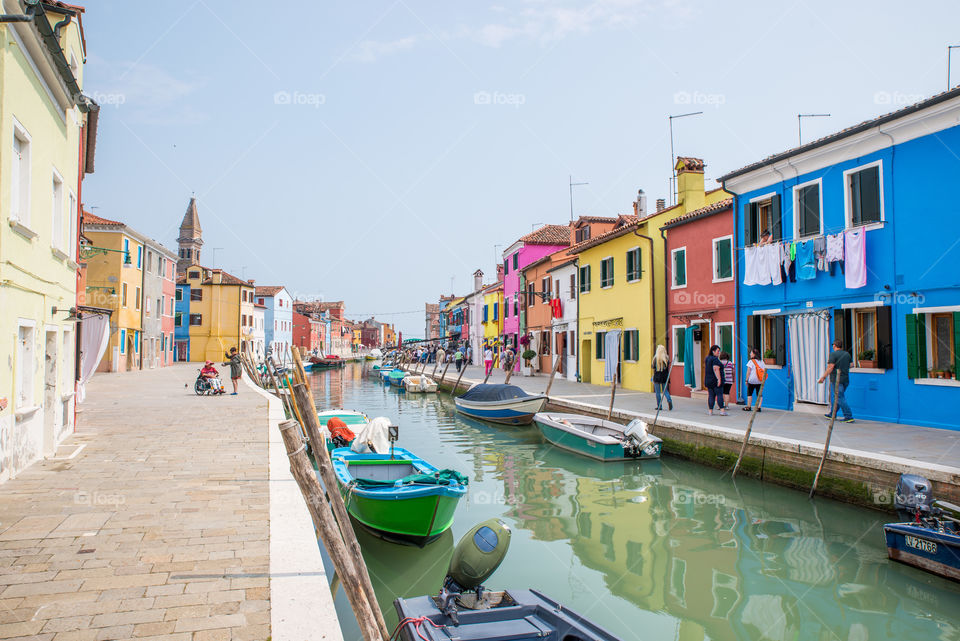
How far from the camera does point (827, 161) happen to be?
46.5 feet

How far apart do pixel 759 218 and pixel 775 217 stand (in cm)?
77

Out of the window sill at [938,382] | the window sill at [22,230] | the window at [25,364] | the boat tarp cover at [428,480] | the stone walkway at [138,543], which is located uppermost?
the window sill at [22,230]

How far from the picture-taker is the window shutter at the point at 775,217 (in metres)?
15.6

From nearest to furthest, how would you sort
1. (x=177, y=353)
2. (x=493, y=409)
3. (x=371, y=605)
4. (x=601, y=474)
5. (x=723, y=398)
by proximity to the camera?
(x=371, y=605) < (x=601, y=474) < (x=723, y=398) < (x=493, y=409) < (x=177, y=353)

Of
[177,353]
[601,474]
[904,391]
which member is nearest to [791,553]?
[601,474]

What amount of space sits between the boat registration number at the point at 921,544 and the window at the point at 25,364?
10330mm

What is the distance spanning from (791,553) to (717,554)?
92 cm

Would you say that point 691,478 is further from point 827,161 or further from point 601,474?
point 827,161

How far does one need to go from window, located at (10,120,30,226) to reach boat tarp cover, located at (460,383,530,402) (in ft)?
48.1

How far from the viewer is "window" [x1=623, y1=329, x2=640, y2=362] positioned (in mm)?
22734

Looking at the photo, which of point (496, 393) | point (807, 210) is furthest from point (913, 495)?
point (496, 393)

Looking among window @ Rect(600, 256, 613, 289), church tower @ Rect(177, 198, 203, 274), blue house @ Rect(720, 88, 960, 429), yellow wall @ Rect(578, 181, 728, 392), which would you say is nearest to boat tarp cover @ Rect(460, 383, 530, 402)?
yellow wall @ Rect(578, 181, 728, 392)

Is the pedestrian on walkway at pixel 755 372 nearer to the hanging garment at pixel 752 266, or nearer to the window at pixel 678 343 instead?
the hanging garment at pixel 752 266

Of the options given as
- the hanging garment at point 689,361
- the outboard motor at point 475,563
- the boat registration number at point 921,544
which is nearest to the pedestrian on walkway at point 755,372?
the hanging garment at point 689,361
